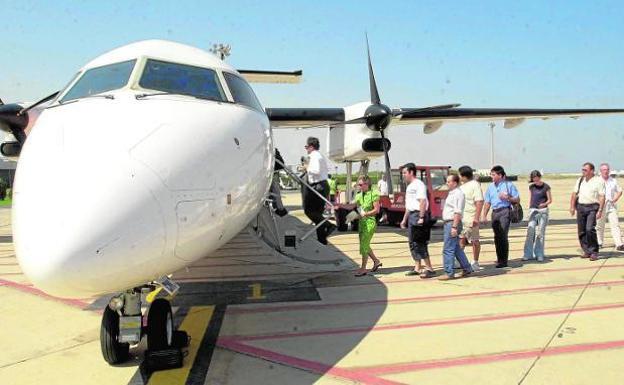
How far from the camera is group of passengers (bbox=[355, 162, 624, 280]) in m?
8.15

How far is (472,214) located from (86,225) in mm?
6882

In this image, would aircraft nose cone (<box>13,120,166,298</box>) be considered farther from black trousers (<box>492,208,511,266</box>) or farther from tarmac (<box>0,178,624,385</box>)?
black trousers (<box>492,208,511,266</box>)

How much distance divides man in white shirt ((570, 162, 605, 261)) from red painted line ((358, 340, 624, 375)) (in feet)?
17.1

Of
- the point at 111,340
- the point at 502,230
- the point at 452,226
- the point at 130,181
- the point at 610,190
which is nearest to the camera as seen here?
the point at 130,181

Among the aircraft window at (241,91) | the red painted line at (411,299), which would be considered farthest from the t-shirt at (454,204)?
the aircraft window at (241,91)

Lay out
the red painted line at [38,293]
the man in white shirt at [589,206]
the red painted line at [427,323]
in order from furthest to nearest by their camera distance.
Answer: the man in white shirt at [589,206] → the red painted line at [38,293] → the red painted line at [427,323]

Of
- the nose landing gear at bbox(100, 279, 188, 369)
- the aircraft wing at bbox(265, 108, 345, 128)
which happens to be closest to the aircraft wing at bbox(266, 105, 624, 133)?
the aircraft wing at bbox(265, 108, 345, 128)

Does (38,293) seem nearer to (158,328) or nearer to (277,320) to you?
(277,320)

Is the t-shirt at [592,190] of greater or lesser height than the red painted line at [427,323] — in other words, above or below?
above

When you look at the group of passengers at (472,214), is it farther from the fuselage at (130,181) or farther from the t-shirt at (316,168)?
the fuselage at (130,181)

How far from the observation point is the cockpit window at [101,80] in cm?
486

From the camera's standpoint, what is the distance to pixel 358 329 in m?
5.61

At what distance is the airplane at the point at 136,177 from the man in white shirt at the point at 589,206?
6.74 m

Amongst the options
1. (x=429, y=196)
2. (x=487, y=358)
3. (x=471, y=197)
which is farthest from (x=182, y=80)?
(x=429, y=196)
